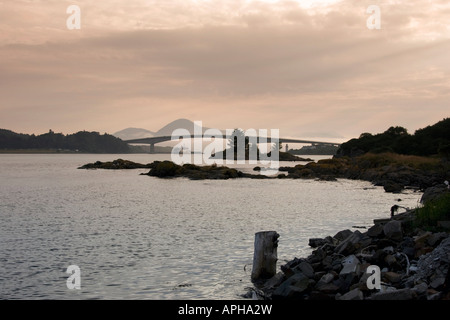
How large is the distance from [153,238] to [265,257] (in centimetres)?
897

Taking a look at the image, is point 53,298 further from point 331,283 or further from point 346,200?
point 346,200

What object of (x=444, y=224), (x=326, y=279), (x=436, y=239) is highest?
(x=444, y=224)

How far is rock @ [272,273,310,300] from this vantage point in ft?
40.4

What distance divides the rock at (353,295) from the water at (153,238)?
3.70 metres

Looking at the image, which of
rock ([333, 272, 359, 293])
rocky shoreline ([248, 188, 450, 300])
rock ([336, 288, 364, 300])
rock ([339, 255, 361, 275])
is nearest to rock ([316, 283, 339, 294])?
rocky shoreline ([248, 188, 450, 300])

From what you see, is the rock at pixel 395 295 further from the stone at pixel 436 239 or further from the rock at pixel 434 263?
the stone at pixel 436 239

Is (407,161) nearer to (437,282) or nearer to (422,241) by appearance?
(422,241)

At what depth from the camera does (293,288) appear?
12.4 m

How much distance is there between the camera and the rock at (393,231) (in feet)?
51.8

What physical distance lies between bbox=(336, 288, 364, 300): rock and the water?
3.70 meters

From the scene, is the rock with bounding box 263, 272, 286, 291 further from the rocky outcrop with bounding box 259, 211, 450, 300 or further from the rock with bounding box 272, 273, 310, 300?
the rock with bounding box 272, 273, 310, 300

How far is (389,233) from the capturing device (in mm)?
16016

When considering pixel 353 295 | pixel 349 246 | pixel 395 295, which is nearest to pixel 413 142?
pixel 349 246
